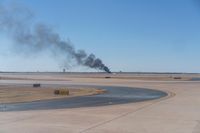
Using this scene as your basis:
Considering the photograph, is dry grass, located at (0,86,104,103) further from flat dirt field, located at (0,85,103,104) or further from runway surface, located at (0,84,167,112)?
runway surface, located at (0,84,167,112)

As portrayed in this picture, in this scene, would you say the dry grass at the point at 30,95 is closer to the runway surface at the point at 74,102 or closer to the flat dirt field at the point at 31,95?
the flat dirt field at the point at 31,95

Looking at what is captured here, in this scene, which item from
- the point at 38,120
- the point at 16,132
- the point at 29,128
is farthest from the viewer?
the point at 38,120

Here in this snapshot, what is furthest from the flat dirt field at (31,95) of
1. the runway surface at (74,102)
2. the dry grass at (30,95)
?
the runway surface at (74,102)

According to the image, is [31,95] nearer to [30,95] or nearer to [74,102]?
[30,95]

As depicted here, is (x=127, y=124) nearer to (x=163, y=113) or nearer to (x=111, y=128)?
(x=111, y=128)

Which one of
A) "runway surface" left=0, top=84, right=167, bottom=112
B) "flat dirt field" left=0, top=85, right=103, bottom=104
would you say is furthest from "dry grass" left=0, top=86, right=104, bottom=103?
"runway surface" left=0, top=84, right=167, bottom=112

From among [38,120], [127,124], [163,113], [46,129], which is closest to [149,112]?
[163,113]

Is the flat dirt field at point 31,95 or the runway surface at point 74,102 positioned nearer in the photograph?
the runway surface at point 74,102

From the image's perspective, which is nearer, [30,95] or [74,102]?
[74,102]

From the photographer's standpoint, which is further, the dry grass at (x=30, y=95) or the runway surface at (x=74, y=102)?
the dry grass at (x=30, y=95)

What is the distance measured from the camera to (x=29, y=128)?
14336mm

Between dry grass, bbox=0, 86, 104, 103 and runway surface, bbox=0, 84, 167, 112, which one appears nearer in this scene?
runway surface, bbox=0, 84, 167, 112

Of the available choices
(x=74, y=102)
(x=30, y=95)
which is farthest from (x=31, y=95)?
(x=74, y=102)

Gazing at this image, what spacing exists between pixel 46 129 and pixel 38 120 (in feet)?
8.41
